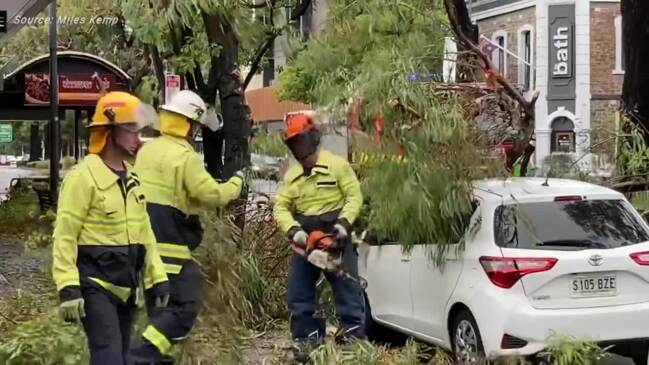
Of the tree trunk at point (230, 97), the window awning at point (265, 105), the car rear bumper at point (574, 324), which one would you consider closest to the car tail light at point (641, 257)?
the car rear bumper at point (574, 324)

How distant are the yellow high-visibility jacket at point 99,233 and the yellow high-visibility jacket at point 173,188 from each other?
623 mm

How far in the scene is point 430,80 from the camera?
7.87 m

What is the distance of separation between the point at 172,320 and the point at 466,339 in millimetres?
2251

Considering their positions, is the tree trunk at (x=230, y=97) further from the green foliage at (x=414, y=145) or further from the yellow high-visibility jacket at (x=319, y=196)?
the yellow high-visibility jacket at (x=319, y=196)

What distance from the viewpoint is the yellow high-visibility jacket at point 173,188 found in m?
5.98

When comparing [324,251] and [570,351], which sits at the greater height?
[324,251]

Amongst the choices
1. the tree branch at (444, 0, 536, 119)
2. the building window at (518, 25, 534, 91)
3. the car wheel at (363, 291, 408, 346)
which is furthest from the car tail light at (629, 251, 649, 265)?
the building window at (518, 25, 534, 91)

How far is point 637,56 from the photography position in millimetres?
10938

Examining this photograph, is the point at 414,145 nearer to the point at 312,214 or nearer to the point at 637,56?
the point at 312,214

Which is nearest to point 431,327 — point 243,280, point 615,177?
point 243,280

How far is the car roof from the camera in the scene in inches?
278

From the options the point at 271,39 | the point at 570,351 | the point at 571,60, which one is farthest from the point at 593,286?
the point at 571,60

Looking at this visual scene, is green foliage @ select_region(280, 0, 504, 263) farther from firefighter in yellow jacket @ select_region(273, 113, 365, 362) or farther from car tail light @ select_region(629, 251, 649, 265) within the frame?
car tail light @ select_region(629, 251, 649, 265)

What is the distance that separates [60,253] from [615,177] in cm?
599
